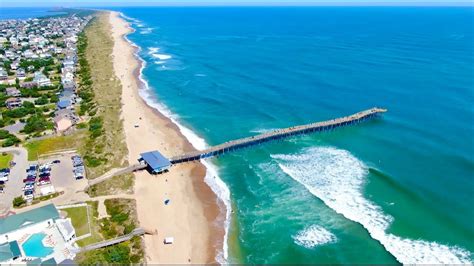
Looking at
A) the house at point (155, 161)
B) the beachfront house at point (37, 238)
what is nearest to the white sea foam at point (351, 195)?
the house at point (155, 161)

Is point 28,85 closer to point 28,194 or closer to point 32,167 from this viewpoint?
point 32,167

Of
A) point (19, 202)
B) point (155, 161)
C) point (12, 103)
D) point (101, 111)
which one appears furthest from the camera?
point (12, 103)

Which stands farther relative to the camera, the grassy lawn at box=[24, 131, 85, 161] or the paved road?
the grassy lawn at box=[24, 131, 85, 161]

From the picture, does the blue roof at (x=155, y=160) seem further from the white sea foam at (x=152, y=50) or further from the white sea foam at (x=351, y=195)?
the white sea foam at (x=152, y=50)

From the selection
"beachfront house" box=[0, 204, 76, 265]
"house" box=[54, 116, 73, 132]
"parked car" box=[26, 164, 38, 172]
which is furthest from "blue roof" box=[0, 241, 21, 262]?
"house" box=[54, 116, 73, 132]

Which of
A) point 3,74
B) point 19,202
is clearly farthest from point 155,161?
point 3,74

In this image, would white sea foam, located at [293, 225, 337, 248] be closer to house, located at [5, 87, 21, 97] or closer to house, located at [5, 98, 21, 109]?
house, located at [5, 98, 21, 109]
